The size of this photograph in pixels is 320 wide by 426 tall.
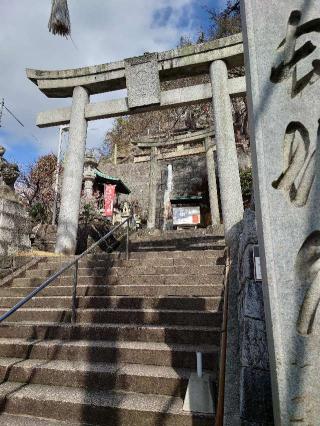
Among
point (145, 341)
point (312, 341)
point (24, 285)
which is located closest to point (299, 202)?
point (312, 341)

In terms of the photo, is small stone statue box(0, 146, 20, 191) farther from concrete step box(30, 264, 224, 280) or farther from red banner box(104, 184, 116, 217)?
red banner box(104, 184, 116, 217)

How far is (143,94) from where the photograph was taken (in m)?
7.85

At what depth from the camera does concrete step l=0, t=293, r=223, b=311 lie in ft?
13.5

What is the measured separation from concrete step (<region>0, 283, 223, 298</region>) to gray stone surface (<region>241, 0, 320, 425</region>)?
266 cm

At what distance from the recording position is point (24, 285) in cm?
572

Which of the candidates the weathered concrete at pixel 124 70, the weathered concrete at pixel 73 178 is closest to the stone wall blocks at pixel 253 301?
the weathered concrete at pixel 73 178

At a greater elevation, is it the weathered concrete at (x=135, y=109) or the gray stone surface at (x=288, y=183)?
the weathered concrete at (x=135, y=109)

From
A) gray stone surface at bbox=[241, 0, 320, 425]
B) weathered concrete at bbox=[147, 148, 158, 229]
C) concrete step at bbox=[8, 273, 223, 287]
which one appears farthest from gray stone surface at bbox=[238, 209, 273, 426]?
weathered concrete at bbox=[147, 148, 158, 229]

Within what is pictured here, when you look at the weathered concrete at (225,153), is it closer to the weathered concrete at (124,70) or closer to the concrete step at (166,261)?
the weathered concrete at (124,70)

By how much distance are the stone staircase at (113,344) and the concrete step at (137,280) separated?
0.02 metres

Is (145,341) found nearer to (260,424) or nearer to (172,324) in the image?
(172,324)

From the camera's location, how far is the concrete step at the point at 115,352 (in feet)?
10.3

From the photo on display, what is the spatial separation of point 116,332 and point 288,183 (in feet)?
8.95

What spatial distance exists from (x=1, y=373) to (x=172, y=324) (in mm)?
1895
